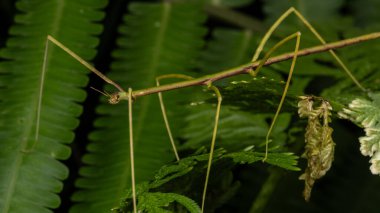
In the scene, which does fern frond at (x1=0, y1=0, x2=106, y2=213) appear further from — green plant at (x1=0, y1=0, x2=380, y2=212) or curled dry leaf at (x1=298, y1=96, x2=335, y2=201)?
curled dry leaf at (x1=298, y1=96, x2=335, y2=201)

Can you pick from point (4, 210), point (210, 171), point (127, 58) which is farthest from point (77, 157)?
point (210, 171)

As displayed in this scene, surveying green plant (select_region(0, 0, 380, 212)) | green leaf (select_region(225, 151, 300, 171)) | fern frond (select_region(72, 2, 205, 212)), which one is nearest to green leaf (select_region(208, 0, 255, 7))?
green plant (select_region(0, 0, 380, 212))

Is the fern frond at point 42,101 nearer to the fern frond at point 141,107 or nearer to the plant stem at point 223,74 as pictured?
the fern frond at point 141,107

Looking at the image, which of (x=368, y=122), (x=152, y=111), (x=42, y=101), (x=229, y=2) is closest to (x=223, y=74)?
(x=152, y=111)

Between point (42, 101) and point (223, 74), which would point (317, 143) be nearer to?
point (223, 74)

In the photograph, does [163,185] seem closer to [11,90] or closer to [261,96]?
[261,96]

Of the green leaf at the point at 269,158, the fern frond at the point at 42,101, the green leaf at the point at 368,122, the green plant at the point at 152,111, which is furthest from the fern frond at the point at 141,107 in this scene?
the green leaf at the point at 368,122

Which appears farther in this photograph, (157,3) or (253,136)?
(157,3)
